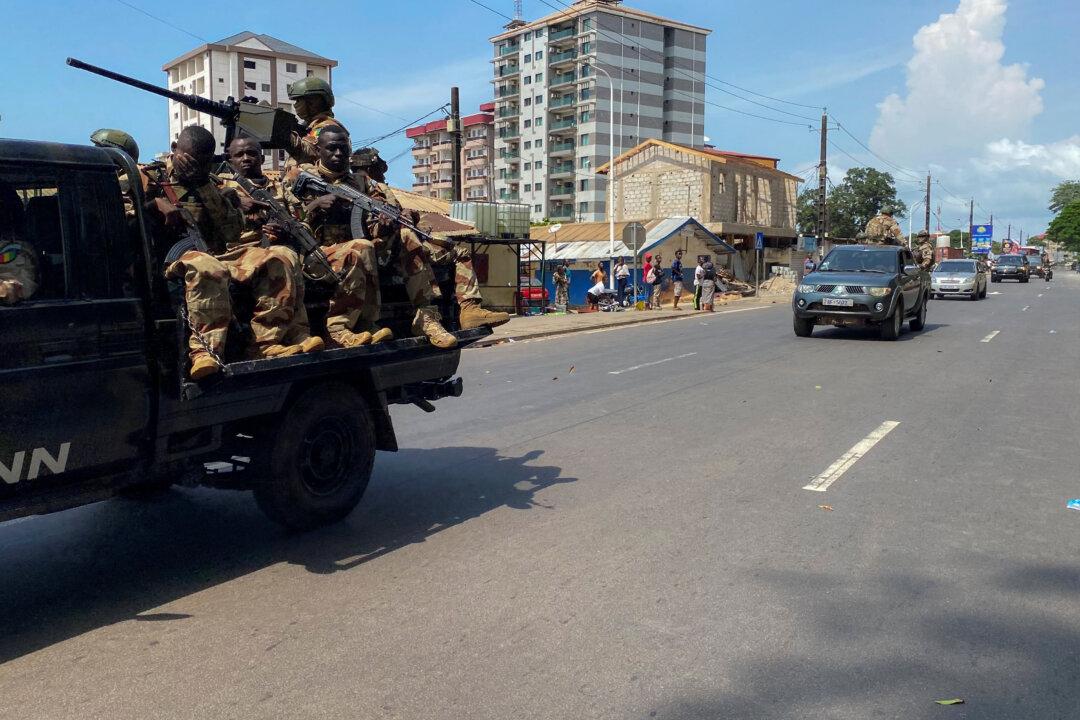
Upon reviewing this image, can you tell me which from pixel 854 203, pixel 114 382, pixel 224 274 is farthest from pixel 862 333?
pixel 854 203

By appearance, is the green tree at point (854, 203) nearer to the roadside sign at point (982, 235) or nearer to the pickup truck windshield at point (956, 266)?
the roadside sign at point (982, 235)

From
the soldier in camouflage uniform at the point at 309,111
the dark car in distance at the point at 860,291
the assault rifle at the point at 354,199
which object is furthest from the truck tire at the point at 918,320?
the assault rifle at the point at 354,199

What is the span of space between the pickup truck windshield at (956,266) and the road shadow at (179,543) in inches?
1121

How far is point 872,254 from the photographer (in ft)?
55.3

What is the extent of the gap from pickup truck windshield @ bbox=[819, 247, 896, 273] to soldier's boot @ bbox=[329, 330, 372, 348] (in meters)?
13.6

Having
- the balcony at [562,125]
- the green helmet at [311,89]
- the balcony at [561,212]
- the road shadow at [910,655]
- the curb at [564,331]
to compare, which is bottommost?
the road shadow at [910,655]

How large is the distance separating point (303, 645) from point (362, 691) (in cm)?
52

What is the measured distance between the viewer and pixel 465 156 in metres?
110

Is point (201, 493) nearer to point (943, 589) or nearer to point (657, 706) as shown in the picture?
point (657, 706)

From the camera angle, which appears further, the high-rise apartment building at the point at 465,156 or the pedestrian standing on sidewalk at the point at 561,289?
the high-rise apartment building at the point at 465,156

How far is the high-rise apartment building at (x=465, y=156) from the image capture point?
105188 millimetres

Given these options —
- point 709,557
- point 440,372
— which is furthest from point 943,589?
point 440,372

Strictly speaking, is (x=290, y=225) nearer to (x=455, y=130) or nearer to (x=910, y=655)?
(x=910, y=655)

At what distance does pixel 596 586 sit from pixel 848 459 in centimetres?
349
